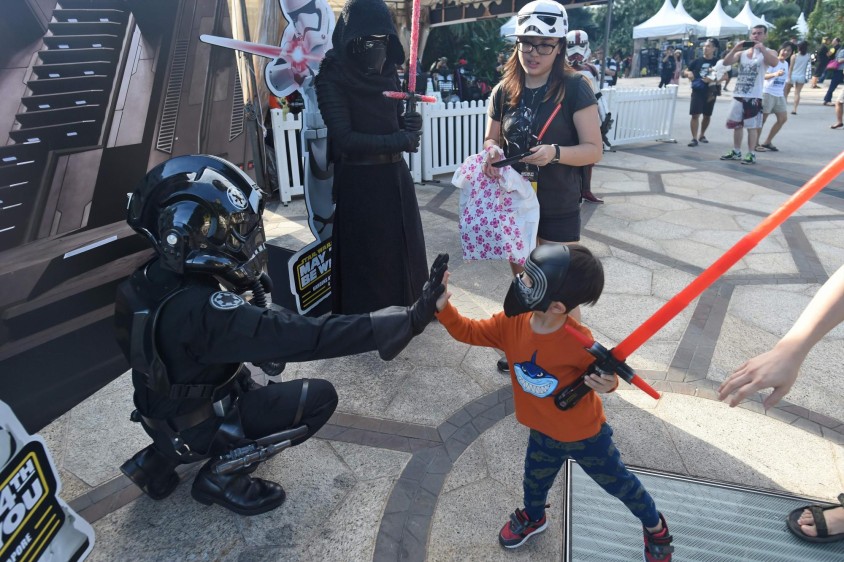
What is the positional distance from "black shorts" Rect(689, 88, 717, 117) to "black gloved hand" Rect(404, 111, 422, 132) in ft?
26.9

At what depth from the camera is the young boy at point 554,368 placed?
160 centimetres

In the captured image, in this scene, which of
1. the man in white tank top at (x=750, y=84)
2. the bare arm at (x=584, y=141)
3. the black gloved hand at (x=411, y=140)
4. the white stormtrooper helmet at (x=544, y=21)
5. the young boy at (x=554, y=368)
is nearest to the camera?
the young boy at (x=554, y=368)

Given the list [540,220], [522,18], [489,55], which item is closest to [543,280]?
[540,220]

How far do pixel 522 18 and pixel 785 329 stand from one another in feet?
9.61

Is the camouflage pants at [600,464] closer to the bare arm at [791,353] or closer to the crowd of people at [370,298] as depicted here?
the crowd of people at [370,298]

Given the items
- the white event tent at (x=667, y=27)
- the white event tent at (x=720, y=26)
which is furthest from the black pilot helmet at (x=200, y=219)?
the white event tent at (x=720, y=26)

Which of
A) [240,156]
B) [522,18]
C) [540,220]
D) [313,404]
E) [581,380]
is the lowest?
[313,404]

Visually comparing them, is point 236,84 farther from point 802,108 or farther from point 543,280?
point 802,108

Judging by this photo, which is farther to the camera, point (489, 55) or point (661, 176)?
point (489, 55)

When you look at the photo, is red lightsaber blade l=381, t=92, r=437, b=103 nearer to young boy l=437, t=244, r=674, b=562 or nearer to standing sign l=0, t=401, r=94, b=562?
young boy l=437, t=244, r=674, b=562

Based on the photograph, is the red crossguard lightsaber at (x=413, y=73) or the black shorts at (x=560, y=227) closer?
the red crossguard lightsaber at (x=413, y=73)

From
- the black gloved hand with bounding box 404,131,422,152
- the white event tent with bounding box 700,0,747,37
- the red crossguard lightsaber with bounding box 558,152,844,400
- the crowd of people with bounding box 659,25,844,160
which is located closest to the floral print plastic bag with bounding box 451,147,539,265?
the black gloved hand with bounding box 404,131,422,152

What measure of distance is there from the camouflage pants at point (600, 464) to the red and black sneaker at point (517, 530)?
245 millimetres

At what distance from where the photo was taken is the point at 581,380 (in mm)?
1664
